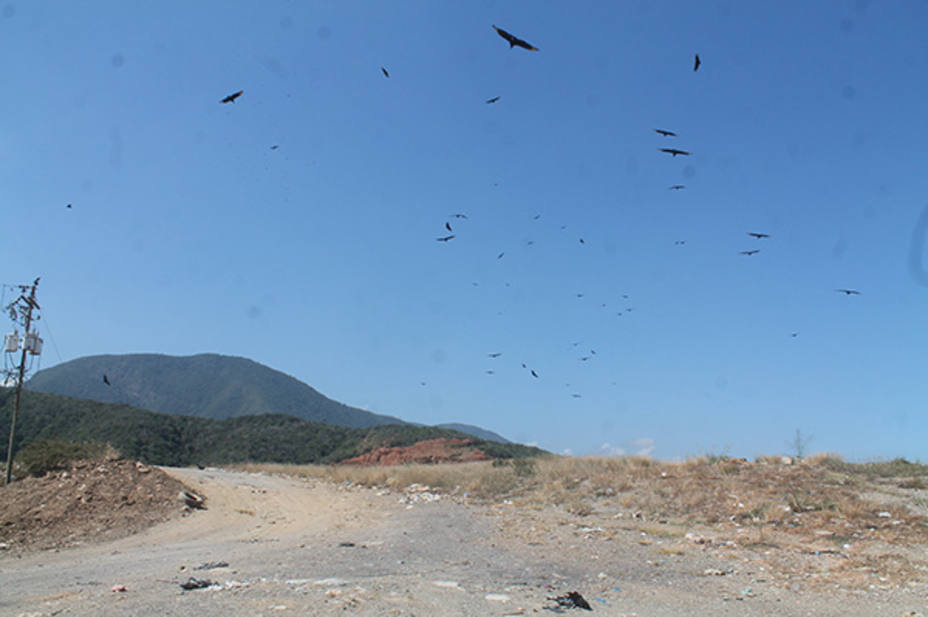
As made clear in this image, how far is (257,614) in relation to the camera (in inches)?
221

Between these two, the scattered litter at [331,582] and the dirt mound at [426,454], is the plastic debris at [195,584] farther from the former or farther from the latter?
the dirt mound at [426,454]

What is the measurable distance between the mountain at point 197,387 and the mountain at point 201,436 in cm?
8392

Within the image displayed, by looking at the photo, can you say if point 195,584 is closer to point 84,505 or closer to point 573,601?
point 573,601

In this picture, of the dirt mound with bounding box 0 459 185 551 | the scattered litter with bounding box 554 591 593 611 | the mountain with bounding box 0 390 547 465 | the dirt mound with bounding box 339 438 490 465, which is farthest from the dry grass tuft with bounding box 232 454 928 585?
the mountain with bounding box 0 390 547 465

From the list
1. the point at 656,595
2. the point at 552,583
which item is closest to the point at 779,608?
the point at 656,595

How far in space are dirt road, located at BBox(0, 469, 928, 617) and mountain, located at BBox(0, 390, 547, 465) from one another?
101ft

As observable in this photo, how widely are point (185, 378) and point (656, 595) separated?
176 meters

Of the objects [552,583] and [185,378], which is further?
[185,378]

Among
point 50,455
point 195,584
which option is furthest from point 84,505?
point 195,584

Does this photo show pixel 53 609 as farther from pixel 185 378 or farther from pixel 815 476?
pixel 185 378

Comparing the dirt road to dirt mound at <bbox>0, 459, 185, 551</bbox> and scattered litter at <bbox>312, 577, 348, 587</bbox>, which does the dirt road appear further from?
dirt mound at <bbox>0, 459, 185, 551</bbox>

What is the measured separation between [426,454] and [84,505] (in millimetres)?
30536

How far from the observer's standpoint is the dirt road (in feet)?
20.4

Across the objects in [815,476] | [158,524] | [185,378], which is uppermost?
[185,378]
